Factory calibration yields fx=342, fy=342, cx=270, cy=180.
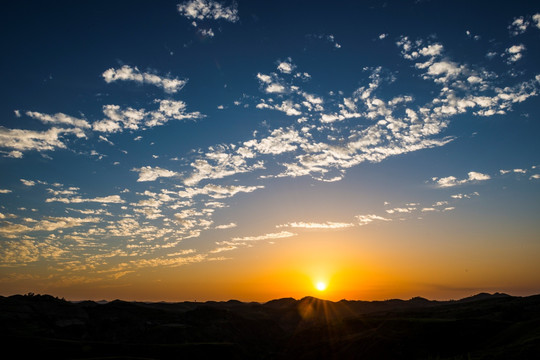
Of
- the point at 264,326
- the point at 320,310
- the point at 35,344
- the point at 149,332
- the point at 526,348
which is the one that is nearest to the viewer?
the point at 526,348

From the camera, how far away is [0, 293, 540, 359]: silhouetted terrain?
1975 inches

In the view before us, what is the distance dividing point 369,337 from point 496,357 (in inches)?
1216

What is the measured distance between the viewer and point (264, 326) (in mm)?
122125

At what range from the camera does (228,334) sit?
319ft

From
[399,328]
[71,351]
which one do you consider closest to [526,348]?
[399,328]

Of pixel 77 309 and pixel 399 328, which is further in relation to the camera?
pixel 77 309

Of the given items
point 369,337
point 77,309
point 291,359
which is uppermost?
point 77,309

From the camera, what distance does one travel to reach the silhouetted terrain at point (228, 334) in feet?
165

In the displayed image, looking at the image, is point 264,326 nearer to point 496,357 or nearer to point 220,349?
point 220,349

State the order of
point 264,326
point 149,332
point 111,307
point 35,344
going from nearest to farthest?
point 35,344 → point 149,332 → point 111,307 → point 264,326

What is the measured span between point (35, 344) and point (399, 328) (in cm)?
6057

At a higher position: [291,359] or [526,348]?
[526,348]

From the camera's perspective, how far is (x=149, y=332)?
8394 centimetres

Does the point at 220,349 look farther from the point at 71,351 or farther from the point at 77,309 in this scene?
the point at 77,309
